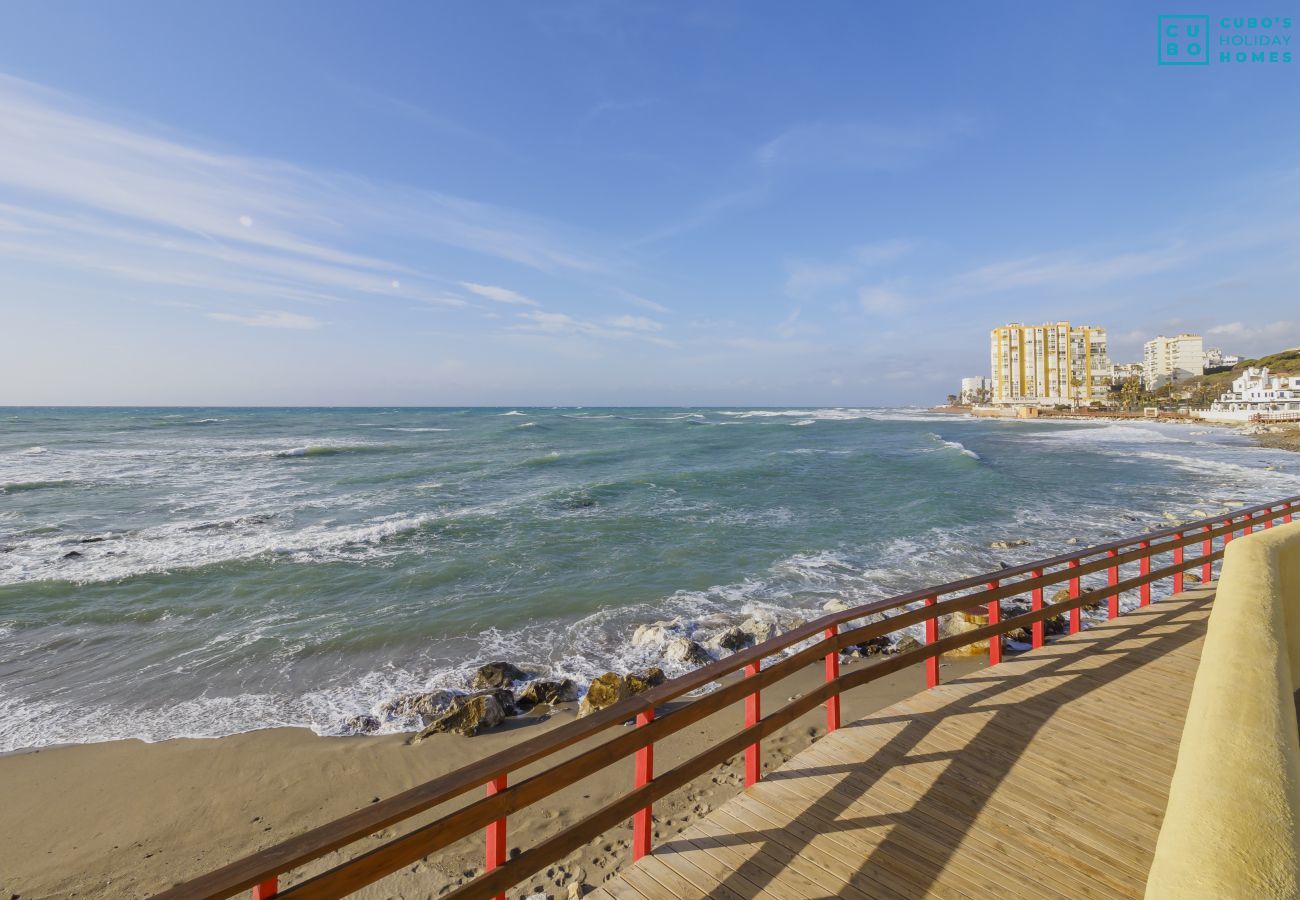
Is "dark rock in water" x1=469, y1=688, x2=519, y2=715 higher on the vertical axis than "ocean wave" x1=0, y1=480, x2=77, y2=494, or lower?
lower

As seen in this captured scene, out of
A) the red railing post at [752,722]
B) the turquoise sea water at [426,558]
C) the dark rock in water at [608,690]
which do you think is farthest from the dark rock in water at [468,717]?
the red railing post at [752,722]

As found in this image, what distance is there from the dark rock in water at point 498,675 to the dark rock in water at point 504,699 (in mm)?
372

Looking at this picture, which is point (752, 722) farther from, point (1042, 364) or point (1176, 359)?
point (1176, 359)

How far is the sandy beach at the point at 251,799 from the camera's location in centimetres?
Answer: 496

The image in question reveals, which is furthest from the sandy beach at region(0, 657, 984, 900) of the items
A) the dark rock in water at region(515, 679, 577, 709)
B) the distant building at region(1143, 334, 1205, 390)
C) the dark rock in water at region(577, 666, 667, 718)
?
the distant building at region(1143, 334, 1205, 390)

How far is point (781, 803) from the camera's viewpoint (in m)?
3.71

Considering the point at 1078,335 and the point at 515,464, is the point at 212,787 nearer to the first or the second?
the point at 515,464

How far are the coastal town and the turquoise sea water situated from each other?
232 feet

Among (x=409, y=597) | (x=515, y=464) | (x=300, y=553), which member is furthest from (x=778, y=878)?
(x=515, y=464)

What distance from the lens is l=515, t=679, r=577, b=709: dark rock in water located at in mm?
7902

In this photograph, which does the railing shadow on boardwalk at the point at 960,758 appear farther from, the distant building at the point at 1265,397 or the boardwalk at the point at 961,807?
the distant building at the point at 1265,397

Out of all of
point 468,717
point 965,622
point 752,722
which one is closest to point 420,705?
point 468,717

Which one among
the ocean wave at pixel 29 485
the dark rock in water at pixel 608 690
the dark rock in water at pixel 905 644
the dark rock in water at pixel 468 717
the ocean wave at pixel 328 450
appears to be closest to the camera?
the dark rock in water at pixel 468 717

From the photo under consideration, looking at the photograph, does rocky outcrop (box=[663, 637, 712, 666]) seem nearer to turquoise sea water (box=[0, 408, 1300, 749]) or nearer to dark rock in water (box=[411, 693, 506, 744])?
turquoise sea water (box=[0, 408, 1300, 749])
